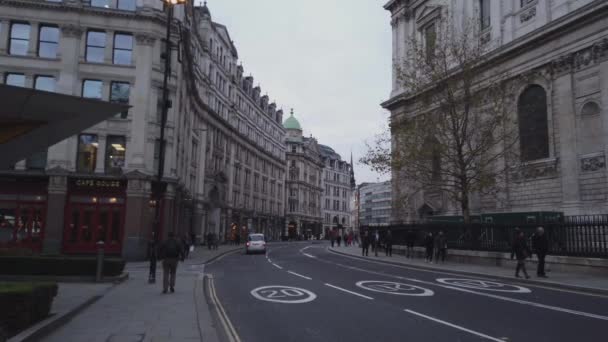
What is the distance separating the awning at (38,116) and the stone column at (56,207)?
1983 centimetres

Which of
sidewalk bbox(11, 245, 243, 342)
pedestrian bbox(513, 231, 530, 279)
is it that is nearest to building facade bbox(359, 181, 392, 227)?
pedestrian bbox(513, 231, 530, 279)

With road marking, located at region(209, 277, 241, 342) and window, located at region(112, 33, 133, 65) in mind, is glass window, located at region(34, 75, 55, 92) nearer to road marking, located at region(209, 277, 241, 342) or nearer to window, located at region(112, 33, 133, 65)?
window, located at region(112, 33, 133, 65)

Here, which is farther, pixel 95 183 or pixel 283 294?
pixel 95 183

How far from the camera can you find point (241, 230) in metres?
71.0

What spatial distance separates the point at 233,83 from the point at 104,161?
37817mm

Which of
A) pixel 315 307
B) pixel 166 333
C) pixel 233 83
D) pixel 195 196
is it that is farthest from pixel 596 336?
pixel 233 83

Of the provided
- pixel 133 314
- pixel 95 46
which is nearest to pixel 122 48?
pixel 95 46

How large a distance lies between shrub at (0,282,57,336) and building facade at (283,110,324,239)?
89.5 meters

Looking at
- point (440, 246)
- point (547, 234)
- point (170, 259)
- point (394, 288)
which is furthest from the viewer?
point (440, 246)

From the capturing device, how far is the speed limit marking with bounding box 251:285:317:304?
1254 cm

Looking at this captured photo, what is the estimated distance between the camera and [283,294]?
13664 millimetres

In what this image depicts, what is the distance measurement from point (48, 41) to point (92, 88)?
4.24 metres

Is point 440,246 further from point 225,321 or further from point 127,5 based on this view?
point 127,5

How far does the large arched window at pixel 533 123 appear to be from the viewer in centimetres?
3316
